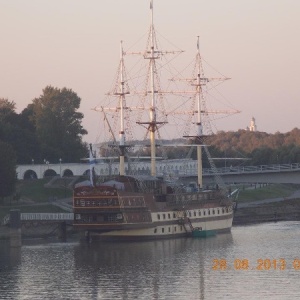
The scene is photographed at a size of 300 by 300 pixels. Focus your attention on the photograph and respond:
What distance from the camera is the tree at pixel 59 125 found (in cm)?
19012

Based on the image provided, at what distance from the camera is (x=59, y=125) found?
194500 millimetres

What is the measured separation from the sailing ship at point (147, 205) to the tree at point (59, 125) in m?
45.1

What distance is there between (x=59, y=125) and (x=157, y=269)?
104116 millimetres

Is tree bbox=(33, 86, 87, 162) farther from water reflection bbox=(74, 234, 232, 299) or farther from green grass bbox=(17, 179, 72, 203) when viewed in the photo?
water reflection bbox=(74, 234, 232, 299)

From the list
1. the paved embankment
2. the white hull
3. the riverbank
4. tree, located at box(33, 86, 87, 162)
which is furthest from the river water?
tree, located at box(33, 86, 87, 162)

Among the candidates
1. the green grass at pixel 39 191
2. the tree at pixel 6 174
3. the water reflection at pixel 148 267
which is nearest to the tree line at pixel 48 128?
the green grass at pixel 39 191

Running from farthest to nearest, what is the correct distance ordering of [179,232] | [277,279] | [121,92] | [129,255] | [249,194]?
[249,194] < [121,92] < [179,232] < [129,255] < [277,279]

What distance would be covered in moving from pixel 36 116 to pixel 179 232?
71674 millimetres

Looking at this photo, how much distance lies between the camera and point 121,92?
141 metres

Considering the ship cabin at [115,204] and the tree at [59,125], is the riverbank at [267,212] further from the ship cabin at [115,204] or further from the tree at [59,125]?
the ship cabin at [115,204]

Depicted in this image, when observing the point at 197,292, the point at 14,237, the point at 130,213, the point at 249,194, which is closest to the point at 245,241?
the point at 130,213

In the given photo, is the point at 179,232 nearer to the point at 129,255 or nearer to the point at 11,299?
the point at 129,255

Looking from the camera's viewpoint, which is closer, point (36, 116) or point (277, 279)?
point (277, 279)

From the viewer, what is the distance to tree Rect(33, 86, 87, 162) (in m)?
190
